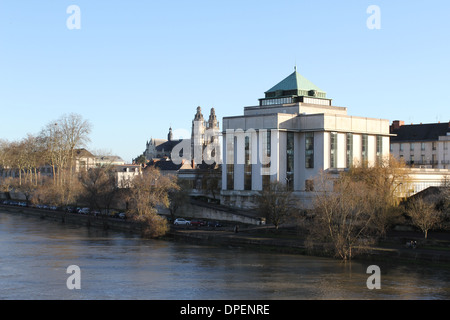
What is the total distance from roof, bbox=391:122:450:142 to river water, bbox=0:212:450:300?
59955 millimetres

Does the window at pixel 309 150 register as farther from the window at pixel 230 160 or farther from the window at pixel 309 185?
the window at pixel 230 160

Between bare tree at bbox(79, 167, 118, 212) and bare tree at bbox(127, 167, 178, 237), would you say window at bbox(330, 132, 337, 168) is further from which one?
bare tree at bbox(79, 167, 118, 212)

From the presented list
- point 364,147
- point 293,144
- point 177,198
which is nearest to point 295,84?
point 293,144

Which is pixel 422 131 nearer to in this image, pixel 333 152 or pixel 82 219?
pixel 333 152

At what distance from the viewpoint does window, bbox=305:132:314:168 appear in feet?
258

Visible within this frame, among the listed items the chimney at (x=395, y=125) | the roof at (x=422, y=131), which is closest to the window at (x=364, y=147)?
the roof at (x=422, y=131)

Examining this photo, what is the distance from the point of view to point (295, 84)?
8550cm

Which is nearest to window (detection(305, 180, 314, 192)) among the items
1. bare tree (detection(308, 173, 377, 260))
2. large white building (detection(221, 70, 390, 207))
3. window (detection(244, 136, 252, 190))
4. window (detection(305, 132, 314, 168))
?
large white building (detection(221, 70, 390, 207))

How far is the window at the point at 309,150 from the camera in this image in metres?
78.7

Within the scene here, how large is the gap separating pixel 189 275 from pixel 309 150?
40.0m

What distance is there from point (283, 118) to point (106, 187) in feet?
90.3

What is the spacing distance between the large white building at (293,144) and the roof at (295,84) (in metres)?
0.65

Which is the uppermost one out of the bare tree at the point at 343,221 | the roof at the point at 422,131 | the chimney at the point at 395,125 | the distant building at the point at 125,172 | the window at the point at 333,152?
the chimney at the point at 395,125
